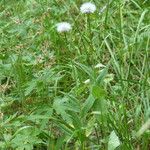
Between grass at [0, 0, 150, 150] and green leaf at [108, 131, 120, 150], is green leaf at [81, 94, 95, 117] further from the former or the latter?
green leaf at [108, 131, 120, 150]

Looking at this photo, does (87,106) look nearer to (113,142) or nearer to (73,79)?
(113,142)

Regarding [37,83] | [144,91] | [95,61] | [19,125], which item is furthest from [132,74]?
[19,125]

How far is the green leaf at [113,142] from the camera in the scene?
→ 153 cm

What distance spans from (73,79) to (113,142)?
599mm

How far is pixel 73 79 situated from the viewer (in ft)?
6.86

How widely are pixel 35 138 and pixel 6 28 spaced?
48.9 inches

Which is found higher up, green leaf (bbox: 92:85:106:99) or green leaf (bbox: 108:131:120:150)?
green leaf (bbox: 92:85:106:99)

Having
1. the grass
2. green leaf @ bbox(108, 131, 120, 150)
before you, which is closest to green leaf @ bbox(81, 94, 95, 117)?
the grass

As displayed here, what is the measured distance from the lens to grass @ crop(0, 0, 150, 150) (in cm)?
159

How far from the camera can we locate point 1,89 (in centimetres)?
182

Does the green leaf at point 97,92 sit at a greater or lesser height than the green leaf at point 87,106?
greater

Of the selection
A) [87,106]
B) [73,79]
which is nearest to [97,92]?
[87,106]

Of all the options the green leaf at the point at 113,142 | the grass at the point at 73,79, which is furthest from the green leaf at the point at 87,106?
the green leaf at the point at 113,142

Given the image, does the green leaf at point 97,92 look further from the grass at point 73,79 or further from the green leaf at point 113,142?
the green leaf at point 113,142
